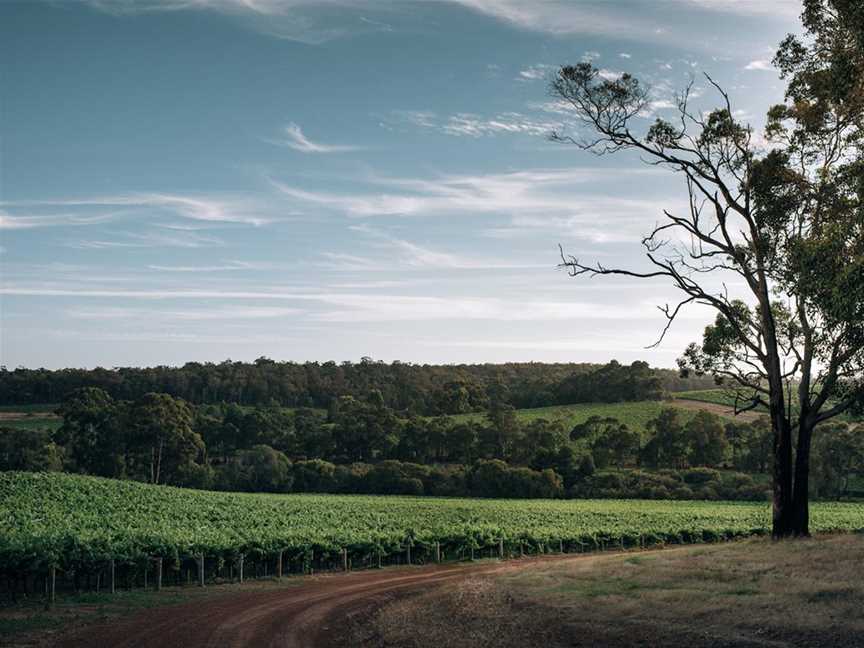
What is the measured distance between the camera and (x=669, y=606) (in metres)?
18.8

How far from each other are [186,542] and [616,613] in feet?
69.4

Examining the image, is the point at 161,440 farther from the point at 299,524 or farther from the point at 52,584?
the point at 52,584

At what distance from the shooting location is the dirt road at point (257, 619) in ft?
63.4

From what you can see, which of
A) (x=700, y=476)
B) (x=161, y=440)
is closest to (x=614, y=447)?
(x=700, y=476)

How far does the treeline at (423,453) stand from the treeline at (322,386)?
1103 inches

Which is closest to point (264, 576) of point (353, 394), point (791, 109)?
point (791, 109)

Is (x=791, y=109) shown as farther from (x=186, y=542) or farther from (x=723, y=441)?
(x=723, y=441)

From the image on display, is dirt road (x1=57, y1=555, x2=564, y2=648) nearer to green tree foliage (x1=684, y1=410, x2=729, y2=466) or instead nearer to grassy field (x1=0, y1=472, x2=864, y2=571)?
grassy field (x1=0, y1=472, x2=864, y2=571)

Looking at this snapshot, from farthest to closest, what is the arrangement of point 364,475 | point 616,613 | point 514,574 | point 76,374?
point 76,374
point 364,475
point 514,574
point 616,613

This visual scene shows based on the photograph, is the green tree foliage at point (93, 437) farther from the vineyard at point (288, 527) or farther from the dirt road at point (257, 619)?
the dirt road at point (257, 619)

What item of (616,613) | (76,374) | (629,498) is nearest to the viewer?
(616,613)

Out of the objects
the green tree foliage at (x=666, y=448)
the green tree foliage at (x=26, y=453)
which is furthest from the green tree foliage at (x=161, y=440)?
the green tree foliage at (x=666, y=448)

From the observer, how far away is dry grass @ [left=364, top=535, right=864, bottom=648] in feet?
52.6

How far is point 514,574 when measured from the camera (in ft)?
97.9
